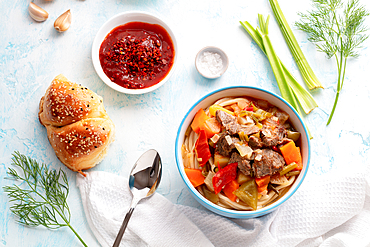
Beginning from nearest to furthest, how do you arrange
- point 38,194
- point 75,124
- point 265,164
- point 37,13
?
point 265,164
point 75,124
point 38,194
point 37,13

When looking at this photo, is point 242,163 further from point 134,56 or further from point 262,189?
point 134,56

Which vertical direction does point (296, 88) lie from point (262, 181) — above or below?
above

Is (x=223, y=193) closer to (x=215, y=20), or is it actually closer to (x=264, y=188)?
(x=264, y=188)

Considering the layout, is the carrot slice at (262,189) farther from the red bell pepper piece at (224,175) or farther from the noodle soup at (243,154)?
the red bell pepper piece at (224,175)

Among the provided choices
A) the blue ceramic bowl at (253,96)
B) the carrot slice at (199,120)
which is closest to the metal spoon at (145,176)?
the blue ceramic bowl at (253,96)

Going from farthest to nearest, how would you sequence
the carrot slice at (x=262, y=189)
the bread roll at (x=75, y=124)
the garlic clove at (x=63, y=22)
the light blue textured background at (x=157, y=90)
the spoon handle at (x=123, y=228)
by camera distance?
the garlic clove at (x=63, y=22)
the light blue textured background at (x=157, y=90)
the bread roll at (x=75, y=124)
the spoon handle at (x=123, y=228)
the carrot slice at (x=262, y=189)

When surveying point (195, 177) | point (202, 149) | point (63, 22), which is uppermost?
point (63, 22)

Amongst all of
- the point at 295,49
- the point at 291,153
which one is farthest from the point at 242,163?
the point at 295,49

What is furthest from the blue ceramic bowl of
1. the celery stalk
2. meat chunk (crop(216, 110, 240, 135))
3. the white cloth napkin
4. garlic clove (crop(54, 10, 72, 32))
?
garlic clove (crop(54, 10, 72, 32))
